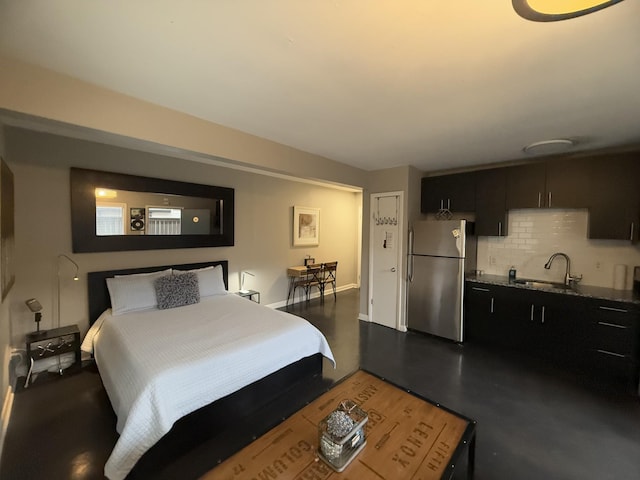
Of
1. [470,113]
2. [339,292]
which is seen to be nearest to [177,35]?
[470,113]

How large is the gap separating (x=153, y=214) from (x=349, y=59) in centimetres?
318

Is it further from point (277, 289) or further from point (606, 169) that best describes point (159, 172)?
point (606, 169)

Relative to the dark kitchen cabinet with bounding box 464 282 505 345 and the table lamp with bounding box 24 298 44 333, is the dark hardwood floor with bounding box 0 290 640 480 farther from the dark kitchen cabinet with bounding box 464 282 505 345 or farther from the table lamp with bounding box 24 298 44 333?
the table lamp with bounding box 24 298 44 333

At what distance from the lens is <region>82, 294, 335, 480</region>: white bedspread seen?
1618 millimetres

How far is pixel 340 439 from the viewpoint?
124cm

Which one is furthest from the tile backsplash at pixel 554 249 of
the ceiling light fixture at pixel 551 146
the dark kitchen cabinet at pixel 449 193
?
the ceiling light fixture at pixel 551 146

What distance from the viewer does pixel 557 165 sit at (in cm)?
312

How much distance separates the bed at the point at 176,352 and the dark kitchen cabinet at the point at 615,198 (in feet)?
11.0

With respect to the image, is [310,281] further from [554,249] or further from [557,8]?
[557,8]

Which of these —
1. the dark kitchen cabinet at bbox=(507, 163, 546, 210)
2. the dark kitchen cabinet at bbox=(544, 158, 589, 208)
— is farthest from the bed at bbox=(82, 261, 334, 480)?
the dark kitchen cabinet at bbox=(544, 158, 589, 208)

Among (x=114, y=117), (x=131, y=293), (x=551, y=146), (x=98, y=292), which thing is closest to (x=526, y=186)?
(x=551, y=146)

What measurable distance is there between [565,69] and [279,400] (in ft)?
10.3

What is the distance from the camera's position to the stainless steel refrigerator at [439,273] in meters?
3.52

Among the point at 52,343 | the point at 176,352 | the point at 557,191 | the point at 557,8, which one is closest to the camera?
the point at 557,8
